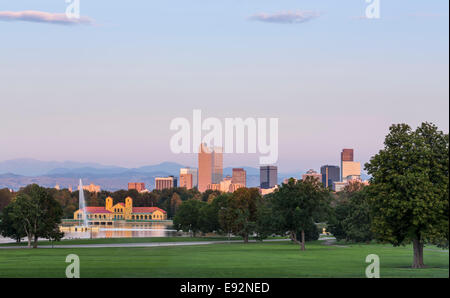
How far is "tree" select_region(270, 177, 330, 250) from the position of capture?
7825 centimetres

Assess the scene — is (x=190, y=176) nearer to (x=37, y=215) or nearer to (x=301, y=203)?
(x=37, y=215)

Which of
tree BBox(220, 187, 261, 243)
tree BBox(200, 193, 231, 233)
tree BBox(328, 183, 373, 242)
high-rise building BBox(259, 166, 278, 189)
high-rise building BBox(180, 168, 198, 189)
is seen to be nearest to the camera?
tree BBox(328, 183, 373, 242)

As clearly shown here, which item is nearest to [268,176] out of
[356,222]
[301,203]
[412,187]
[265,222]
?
[356,222]

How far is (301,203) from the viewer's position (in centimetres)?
7881

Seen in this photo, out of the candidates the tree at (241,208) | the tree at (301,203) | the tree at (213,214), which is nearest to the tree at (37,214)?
the tree at (241,208)

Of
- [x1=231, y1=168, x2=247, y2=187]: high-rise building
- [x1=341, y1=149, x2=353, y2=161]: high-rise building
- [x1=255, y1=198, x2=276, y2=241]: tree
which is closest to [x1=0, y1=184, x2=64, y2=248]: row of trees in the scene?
[x1=255, y1=198, x2=276, y2=241]: tree

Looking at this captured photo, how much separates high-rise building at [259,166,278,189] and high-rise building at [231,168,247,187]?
11.6 metres

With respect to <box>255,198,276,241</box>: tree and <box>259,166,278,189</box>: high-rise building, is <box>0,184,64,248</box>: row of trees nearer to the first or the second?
<box>255,198,276,241</box>: tree

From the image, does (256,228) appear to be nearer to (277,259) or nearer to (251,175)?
(277,259)

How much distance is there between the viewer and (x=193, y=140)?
60.9 m

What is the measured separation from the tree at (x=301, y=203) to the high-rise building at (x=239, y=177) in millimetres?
70427

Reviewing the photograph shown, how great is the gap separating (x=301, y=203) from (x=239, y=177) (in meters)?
74.0

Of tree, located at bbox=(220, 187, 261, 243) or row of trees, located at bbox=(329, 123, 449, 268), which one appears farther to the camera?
tree, located at bbox=(220, 187, 261, 243)
